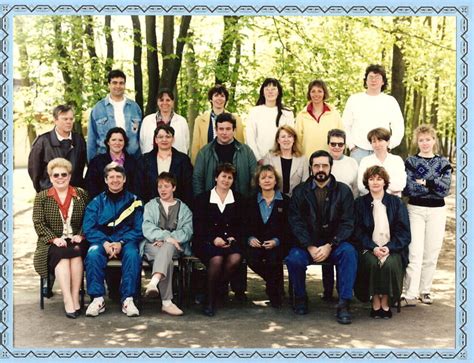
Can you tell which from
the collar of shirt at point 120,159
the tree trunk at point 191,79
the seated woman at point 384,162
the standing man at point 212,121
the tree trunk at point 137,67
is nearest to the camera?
the seated woman at point 384,162

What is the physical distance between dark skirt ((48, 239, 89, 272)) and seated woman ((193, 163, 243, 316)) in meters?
1.10

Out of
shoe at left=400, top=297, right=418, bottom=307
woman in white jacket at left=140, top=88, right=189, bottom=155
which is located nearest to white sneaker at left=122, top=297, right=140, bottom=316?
woman in white jacket at left=140, top=88, right=189, bottom=155

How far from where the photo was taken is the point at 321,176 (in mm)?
6453

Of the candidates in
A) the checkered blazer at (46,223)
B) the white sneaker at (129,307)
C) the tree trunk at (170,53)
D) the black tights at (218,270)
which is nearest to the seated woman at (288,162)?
the black tights at (218,270)

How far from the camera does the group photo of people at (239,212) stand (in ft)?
20.9

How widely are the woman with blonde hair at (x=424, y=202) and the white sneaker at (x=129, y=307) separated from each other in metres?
2.65

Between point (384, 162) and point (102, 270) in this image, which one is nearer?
point (102, 270)

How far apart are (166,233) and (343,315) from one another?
1834 mm

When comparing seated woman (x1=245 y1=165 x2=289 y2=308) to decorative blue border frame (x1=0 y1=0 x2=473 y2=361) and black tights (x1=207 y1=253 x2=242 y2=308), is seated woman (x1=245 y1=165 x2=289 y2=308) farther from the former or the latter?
decorative blue border frame (x1=0 y1=0 x2=473 y2=361)

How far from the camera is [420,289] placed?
22.8 feet

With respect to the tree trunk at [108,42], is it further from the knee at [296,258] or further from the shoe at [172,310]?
the knee at [296,258]

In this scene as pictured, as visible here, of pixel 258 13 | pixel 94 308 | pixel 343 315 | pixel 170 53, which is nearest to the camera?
pixel 258 13

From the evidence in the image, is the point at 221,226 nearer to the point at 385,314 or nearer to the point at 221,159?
the point at 221,159

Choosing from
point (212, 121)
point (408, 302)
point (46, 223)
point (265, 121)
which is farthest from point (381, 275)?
point (46, 223)
